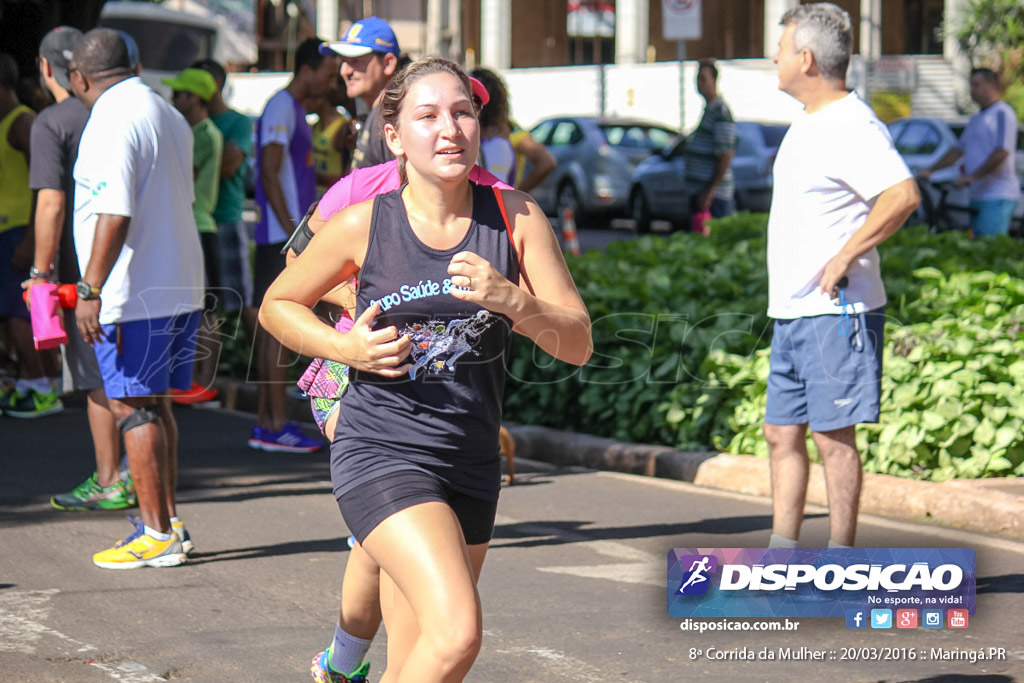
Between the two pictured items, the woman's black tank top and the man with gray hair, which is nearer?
the woman's black tank top

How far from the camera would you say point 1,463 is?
8.21 metres

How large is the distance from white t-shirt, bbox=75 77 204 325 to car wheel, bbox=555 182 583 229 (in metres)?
17.9

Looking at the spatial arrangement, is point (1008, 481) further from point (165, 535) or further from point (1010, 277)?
point (165, 535)

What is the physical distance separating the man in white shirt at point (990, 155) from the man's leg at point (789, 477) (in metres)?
7.20

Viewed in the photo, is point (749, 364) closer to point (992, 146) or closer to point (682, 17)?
point (992, 146)

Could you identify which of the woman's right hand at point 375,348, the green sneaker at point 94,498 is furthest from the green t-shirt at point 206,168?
the woman's right hand at point 375,348

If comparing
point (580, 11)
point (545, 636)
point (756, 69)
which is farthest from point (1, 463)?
point (580, 11)

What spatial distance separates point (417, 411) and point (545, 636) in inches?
70.6

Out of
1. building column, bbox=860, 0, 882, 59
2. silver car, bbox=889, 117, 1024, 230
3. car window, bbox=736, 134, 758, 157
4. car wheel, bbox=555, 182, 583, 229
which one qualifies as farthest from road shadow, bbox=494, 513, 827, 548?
building column, bbox=860, 0, 882, 59

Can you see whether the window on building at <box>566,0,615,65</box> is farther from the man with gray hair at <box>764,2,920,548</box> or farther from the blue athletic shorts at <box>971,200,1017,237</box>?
the man with gray hair at <box>764,2,920,548</box>

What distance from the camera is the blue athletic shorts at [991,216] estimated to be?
12312 millimetres

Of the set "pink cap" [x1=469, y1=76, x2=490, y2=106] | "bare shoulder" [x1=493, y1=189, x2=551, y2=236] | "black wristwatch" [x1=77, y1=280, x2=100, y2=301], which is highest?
"pink cap" [x1=469, y1=76, x2=490, y2=106]

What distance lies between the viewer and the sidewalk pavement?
6695mm

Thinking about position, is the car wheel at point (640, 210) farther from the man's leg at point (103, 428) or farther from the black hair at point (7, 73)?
the man's leg at point (103, 428)
